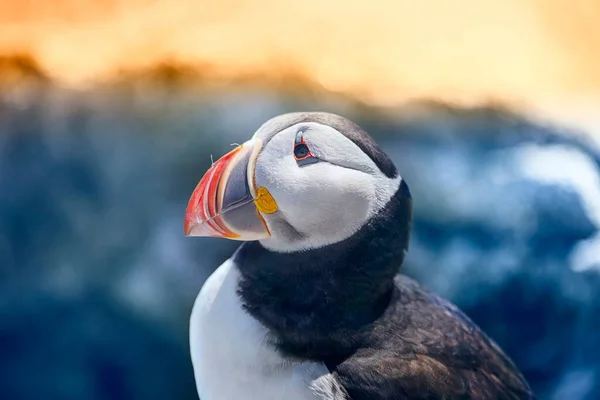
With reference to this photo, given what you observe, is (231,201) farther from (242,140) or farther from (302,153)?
(242,140)

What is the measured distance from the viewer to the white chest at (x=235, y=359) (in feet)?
3.18

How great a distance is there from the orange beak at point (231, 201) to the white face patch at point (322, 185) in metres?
0.02

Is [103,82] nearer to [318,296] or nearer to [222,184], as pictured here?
[222,184]

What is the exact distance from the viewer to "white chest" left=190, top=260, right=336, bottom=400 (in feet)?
3.18

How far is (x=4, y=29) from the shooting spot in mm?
1220

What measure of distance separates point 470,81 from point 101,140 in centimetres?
71

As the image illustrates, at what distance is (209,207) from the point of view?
0.98 metres

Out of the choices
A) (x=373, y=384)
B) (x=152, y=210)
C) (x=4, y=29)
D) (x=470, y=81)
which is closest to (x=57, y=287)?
(x=152, y=210)

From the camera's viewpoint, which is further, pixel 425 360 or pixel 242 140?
pixel 242 140

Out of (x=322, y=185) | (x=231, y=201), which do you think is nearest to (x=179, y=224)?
(x=231, y=201)

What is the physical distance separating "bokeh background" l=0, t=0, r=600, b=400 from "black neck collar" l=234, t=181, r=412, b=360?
0.32 metres

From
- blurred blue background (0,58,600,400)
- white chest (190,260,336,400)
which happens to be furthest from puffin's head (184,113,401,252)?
blurred blue background (0,58,600,400)

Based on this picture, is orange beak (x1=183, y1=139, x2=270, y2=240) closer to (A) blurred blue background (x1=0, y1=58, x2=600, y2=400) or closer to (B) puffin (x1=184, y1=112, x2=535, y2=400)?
(B) puffin (x1=184, y1=112, x2=535, y2=400)

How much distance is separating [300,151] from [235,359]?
1.05 feet
